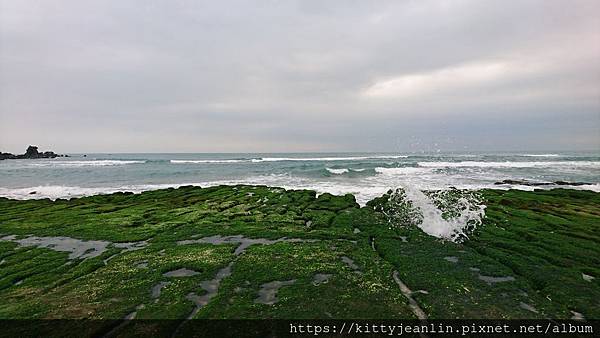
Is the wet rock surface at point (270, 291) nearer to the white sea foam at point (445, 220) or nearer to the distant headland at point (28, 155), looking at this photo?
the white sea foam at point (445, 220)

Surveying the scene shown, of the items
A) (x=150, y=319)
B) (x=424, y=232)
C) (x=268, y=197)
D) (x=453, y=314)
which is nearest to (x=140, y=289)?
(x=150, y=319)

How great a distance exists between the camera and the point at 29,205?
3052 centimetres

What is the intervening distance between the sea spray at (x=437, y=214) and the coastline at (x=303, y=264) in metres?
0.77

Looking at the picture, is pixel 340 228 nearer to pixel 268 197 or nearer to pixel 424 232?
pixel 424 232

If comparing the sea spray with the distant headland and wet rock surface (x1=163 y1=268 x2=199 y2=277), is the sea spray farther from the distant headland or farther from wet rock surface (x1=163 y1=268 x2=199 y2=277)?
the distant headland

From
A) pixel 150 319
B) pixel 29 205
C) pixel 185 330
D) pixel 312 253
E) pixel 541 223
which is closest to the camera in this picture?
pixel 185 330

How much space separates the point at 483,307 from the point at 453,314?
3.88 ft

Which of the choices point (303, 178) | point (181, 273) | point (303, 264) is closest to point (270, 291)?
point (303, 264)

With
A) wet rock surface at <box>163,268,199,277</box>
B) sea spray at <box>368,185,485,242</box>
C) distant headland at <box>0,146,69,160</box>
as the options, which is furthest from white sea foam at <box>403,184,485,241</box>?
distant headland at <box>0,146,69,160</box>

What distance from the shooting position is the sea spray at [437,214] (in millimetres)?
18547

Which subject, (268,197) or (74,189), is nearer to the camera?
(268,197)

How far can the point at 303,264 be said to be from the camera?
13.8 m

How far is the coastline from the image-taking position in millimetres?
9992

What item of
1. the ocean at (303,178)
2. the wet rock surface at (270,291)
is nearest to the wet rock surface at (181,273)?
the wet rock surface at (270,291)
